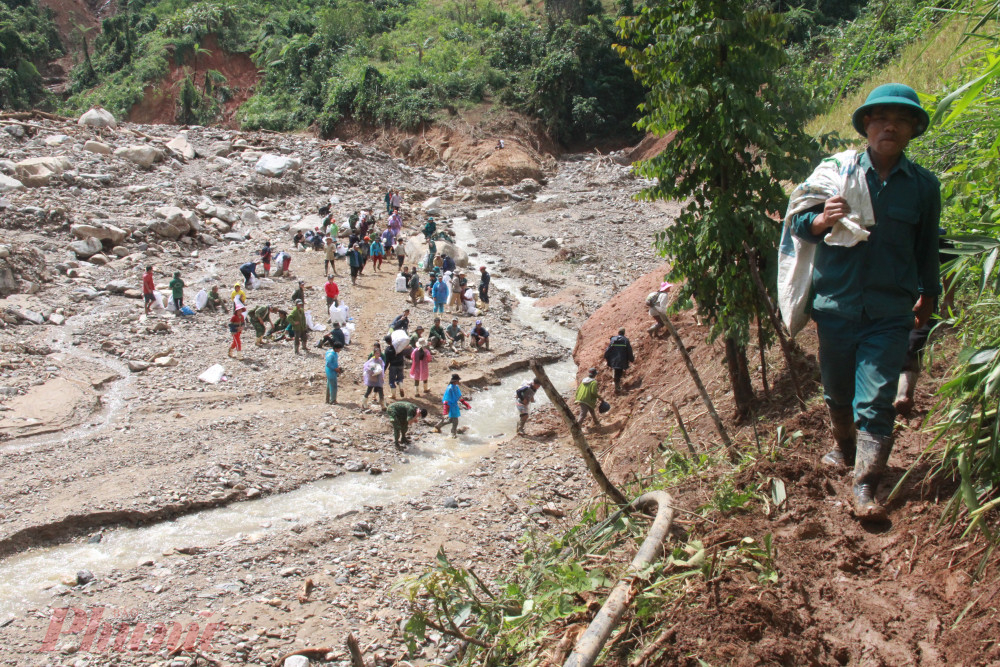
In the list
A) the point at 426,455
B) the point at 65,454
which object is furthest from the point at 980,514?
the point at 65,454

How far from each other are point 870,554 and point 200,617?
214 inches

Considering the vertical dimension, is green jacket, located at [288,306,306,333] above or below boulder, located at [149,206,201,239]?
below

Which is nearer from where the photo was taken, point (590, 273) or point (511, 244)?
point (590, 273)

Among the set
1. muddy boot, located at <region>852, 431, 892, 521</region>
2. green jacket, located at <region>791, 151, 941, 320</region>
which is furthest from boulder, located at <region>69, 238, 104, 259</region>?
muddy boot, located at <region>852, 431, 892, 521</region>

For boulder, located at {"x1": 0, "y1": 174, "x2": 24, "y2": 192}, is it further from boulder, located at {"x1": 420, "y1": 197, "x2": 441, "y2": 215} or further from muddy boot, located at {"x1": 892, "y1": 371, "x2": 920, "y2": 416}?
muddy boot, located at {"x1": 892, "y1": 371, "x2": 920, "y2": 416}

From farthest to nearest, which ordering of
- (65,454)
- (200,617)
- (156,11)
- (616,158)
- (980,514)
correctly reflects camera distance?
1. (156,11)
2. (616,158)
3. (65,454)
4. (200,617)
5. (980,514)

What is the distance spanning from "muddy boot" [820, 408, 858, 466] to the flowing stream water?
6.13 meters

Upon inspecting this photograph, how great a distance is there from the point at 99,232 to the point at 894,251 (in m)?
18.3

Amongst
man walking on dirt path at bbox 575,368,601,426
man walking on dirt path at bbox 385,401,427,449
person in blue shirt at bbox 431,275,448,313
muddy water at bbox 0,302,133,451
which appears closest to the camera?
muddy water at bbox 0,302,133,451

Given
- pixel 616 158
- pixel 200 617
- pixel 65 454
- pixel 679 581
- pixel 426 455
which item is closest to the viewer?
pixel 679 581

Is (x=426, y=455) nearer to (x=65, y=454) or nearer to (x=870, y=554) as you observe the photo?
(x=65, y=454)

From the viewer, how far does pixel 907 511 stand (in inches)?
108

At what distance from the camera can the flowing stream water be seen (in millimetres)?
7004

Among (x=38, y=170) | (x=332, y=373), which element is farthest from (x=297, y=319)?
(x=38, y=170)
